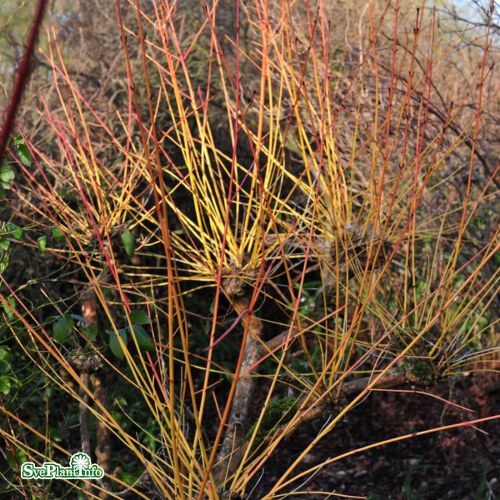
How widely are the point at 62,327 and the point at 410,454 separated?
3341 mm

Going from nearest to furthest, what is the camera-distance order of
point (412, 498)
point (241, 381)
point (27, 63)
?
point (27, 63)
point (241, 381)
point (412, 498)

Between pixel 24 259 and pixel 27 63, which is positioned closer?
pixel 27 63

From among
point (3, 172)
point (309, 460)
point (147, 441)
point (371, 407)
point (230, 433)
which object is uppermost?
point (3, 172)

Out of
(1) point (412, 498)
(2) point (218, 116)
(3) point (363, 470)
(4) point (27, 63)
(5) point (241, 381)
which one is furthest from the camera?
(2) point (218, 116)

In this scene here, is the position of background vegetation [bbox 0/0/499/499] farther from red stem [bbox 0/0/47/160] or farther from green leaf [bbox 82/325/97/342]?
red stem [bbox 0/0/47/160]

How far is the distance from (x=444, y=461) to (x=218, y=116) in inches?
132

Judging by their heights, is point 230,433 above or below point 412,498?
above

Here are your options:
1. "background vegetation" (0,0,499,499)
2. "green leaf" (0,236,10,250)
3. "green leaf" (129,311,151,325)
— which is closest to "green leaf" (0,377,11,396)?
"background vegetation" (0,0,499,499)

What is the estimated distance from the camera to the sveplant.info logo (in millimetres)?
2453

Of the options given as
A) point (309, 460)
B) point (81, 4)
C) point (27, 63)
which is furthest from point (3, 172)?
point (81, 4)

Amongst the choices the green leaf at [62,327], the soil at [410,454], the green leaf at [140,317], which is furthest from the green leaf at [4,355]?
the soil at [410,454]

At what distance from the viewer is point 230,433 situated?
95.8 inches

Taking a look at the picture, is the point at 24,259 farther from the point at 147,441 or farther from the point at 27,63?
the point at 27,63

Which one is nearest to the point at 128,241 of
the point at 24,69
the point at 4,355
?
the point at 4,355
